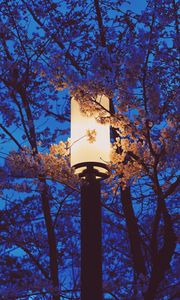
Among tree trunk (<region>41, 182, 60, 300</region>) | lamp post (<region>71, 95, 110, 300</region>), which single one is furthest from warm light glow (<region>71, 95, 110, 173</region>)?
tree trunk (<region>41, 182, 60, 300</region>)

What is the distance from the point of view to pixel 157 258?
295 centimetres

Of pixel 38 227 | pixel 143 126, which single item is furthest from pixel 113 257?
pixel 143 126

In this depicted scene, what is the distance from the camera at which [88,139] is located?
113 inches

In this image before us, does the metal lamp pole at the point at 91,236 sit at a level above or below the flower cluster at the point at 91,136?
below

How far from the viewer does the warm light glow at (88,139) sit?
9.41 ft

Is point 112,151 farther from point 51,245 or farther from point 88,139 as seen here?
point 51,245

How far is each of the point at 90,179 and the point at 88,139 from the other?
0.27 metres

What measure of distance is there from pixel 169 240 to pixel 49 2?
5.51 metres

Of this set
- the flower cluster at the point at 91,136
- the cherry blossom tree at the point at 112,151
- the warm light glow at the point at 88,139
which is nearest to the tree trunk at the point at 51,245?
the cherry blossom tree at the point at 112,151

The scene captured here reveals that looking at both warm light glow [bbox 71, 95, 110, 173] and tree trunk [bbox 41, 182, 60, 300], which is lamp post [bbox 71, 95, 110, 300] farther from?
tree trunk [bbox 41, 182, 60, 300]

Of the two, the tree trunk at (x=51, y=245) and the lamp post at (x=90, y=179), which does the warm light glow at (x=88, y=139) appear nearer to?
the lamp post at (x=90, y=179)

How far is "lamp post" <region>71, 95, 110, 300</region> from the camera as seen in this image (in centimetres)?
258

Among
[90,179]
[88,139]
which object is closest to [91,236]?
[90,179]

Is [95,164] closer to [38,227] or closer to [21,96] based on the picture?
[21,96]
